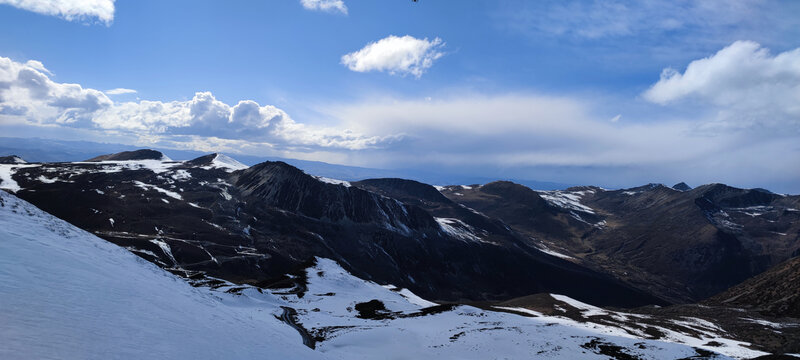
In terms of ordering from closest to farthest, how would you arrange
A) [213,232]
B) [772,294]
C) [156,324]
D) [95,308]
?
[95,308] → [156,324] → [772,294] → [213,232]

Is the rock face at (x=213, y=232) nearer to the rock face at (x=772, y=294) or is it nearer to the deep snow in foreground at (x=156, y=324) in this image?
the deep snow in foreground at (x=156, y=324)

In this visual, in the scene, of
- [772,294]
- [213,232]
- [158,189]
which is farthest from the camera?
[158,189]

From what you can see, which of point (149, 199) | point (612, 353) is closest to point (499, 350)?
point (612, 353)

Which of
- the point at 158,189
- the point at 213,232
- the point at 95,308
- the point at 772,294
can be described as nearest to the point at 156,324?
the point at 95,308

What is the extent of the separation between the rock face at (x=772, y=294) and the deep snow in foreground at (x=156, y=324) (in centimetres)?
6451

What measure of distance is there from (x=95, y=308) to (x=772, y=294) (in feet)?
474

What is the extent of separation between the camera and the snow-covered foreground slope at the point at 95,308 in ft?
48.4

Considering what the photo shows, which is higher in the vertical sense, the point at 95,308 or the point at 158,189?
the point at 95,308

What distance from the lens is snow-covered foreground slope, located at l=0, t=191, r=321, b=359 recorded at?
14.7 metres

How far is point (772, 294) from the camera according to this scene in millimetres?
97125

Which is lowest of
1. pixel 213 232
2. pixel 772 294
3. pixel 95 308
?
pixel 213 232

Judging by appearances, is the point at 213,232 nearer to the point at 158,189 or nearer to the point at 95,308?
the point at 158,189

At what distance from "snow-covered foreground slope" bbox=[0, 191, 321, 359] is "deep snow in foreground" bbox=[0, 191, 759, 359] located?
0.07 metres

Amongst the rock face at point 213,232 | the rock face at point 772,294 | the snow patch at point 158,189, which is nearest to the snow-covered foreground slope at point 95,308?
the rock face at point 213,232
